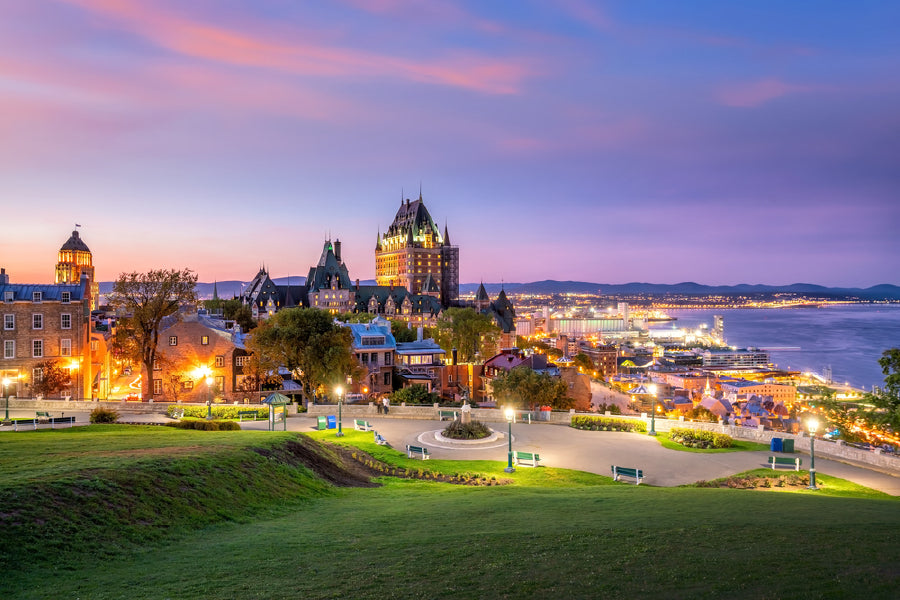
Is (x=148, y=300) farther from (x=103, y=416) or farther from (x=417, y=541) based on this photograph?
(x=417, y=541)

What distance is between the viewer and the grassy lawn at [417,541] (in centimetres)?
874

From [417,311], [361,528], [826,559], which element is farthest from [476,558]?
[417,311]

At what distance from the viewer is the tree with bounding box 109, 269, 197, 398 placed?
138 ft

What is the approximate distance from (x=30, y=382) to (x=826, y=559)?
164ft

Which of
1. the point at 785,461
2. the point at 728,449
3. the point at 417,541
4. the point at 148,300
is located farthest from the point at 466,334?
the point at 417,541

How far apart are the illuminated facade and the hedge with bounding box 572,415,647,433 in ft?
441

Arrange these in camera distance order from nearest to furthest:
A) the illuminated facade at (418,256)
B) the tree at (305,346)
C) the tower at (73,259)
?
the tree at (305,346), the tower at (73,259), the illuminated facade at (418,256)

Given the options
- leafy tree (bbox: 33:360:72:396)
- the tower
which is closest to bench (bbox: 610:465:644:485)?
leafy tree (bbox: 33:360:72:396)

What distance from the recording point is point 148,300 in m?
42.7

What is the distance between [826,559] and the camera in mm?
9461

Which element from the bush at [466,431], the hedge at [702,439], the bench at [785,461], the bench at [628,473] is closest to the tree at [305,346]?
the bush at [466,431]

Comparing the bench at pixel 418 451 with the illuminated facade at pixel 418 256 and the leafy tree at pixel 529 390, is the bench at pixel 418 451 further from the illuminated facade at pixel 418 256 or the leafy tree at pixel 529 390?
the illuminated facade at pixel 418 256

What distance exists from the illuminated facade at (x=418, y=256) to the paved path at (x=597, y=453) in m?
135

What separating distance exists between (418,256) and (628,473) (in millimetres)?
155130
